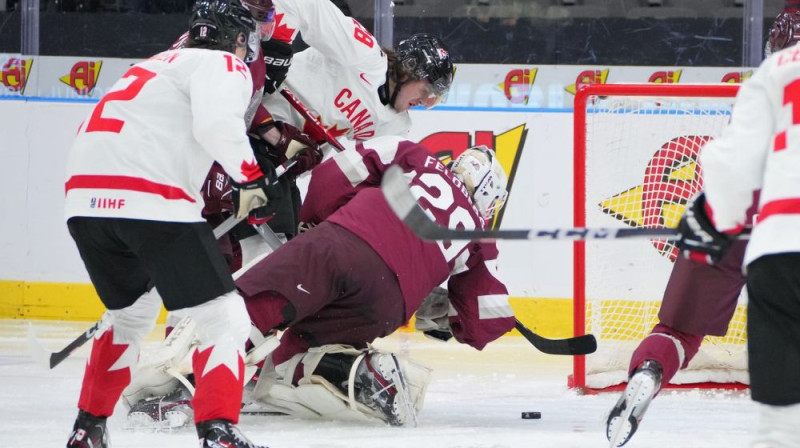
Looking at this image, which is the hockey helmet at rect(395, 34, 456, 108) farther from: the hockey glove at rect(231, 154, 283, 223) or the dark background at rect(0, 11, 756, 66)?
the dark background at rect(0, 11, 756, 66)

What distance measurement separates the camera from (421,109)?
493cm

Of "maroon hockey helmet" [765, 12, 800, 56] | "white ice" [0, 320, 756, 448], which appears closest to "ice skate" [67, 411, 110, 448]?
"white ice" [0, 320, 756, 448]

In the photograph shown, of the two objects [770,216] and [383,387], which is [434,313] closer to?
[383,387]

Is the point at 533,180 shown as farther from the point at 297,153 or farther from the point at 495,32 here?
the point at 297,153

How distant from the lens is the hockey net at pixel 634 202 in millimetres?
3580

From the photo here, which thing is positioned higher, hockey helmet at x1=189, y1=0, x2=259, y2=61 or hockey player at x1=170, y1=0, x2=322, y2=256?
hockey helmet at x1=189, y1=0, x2=259, y2=61

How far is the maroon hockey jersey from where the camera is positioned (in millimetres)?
2957

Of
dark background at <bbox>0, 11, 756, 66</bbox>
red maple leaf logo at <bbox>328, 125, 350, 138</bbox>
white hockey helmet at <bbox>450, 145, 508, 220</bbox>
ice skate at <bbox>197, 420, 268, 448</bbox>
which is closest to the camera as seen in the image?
ice skate at <bbox>197, 420, 268, 448</bbox>

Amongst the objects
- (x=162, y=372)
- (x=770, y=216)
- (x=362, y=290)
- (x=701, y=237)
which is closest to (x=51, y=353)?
(x=162, y=372)

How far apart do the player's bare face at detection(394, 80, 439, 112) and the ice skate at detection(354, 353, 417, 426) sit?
100cm

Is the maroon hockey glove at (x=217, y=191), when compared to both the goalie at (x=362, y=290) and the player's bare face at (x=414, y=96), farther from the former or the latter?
the player's bare face at (x=414, y=96)

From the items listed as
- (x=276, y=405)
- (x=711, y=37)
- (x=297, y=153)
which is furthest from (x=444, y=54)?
(x=711, y=37)

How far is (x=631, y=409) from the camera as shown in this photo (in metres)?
2.52

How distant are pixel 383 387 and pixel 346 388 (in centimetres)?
10
